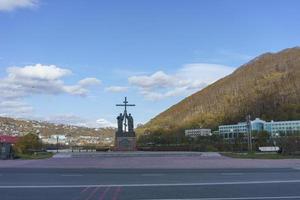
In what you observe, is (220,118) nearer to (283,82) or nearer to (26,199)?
(283,82)

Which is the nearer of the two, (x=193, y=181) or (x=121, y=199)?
(x=121, y=199)

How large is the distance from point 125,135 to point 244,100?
104190mm

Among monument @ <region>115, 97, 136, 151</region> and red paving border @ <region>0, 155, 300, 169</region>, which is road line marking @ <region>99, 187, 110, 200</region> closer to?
red paving border @ <region>0, 155, 300, 169</region>

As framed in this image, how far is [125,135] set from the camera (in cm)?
5916

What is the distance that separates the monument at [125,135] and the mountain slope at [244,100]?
72320mm

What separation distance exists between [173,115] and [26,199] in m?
162

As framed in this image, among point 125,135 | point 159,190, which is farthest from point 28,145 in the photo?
point 159,190

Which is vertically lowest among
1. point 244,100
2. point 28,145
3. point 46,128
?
point 28,145


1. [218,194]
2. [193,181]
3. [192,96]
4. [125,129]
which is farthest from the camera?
[192,96]

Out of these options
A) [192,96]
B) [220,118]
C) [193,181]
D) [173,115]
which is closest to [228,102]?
[220,118]

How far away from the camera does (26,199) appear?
13.2m

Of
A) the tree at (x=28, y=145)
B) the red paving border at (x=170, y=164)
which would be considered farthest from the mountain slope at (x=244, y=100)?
the red paving border at (x=170, y=164)

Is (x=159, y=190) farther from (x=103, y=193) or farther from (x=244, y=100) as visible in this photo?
(x=244, y=100)

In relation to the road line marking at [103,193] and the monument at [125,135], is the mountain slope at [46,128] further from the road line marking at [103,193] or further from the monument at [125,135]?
the road line marking at [103,193]
